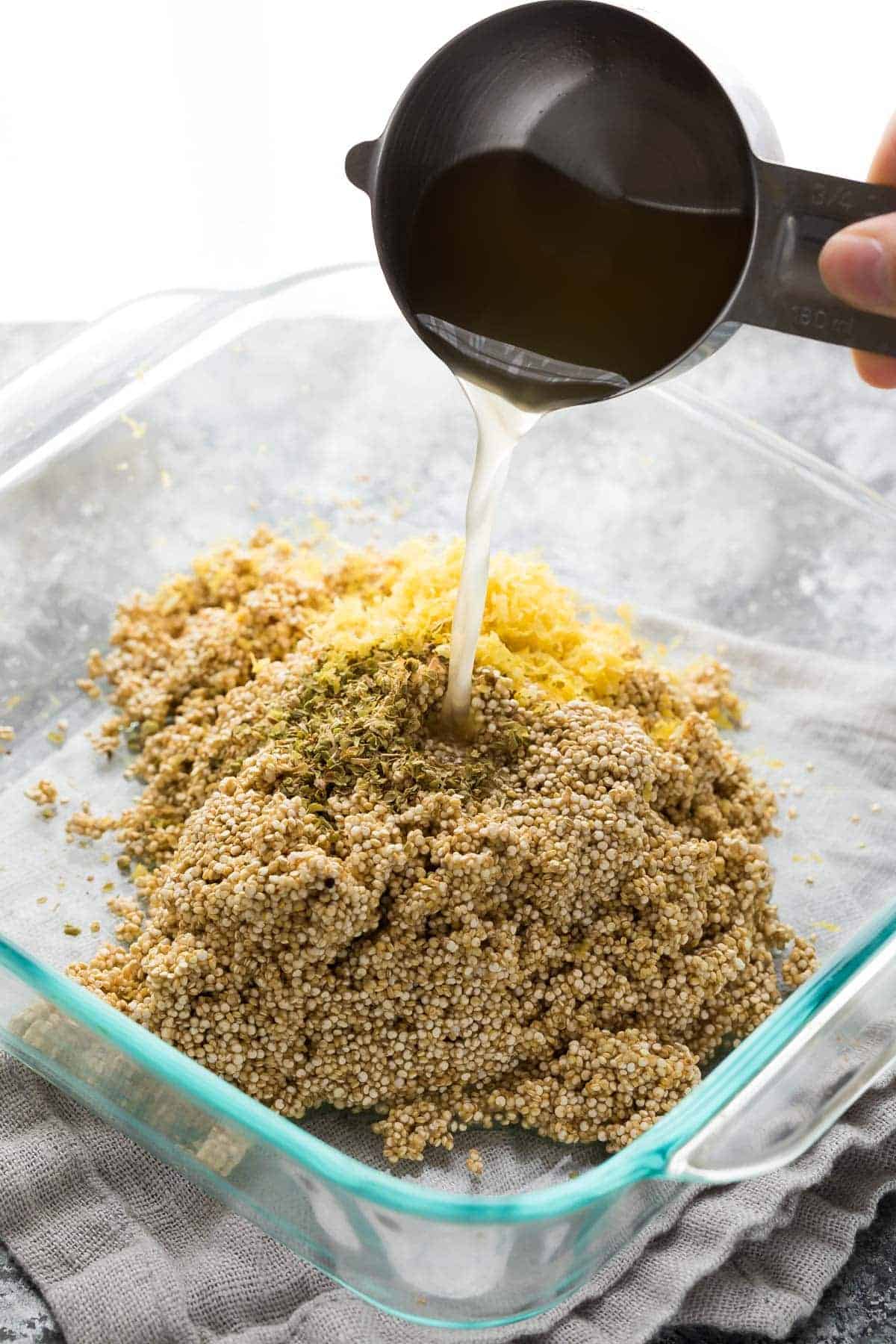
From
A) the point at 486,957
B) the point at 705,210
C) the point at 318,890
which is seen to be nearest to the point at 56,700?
the point at 318,890

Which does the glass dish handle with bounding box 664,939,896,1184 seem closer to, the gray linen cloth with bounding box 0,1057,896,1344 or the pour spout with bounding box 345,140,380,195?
the gray linen cloth with bounding box 0,1057,896,1344

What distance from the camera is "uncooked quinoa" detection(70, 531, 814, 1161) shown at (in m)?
1.95

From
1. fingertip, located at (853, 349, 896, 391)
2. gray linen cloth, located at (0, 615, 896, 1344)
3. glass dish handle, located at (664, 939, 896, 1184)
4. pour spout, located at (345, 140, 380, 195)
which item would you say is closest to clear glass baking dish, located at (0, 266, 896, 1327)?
gray linen cloth, located at (0, 615, 896, 1344)

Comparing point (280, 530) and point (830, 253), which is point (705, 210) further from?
point (280, 530)

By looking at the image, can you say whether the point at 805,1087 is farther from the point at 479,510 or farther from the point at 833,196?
the point at 833,196

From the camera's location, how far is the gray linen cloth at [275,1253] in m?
1.77

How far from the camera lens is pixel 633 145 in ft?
5.83

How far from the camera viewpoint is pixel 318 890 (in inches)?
76.1

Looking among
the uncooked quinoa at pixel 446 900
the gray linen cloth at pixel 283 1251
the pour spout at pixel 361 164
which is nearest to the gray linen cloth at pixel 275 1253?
the gray linen cloth at pixel 283 1251

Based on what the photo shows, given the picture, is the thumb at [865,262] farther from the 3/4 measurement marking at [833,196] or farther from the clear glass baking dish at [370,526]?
the clear glass baking dish at [370,526]

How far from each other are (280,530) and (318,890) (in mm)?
1039

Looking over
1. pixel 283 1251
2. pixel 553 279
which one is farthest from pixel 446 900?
pixel 553 279

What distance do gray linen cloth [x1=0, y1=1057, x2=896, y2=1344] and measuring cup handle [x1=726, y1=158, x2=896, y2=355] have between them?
108 cm

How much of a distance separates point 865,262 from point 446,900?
986 mm
